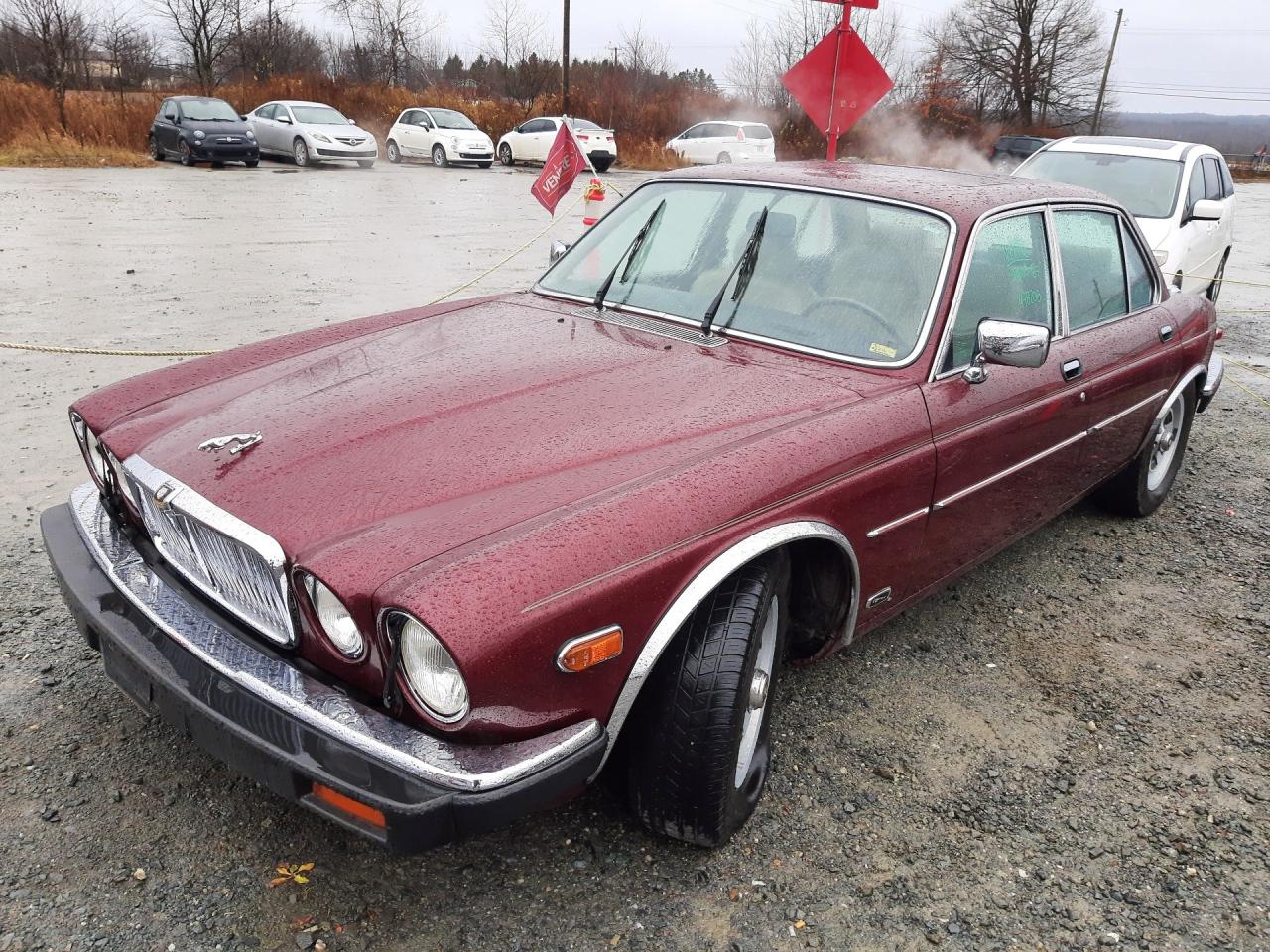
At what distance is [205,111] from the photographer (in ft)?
72.0

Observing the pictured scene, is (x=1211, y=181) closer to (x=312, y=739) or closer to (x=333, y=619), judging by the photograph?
(x=333, y=619)

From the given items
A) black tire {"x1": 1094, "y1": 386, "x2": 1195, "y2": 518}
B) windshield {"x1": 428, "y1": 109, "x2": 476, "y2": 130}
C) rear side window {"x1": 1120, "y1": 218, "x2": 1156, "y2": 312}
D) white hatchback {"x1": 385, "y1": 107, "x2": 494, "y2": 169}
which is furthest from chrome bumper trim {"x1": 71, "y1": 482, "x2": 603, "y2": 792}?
windshield {"x1": 428, "y1": 109, "x2": 476, "y2": 130}

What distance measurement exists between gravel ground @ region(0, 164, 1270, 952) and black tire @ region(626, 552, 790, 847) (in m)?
0.21

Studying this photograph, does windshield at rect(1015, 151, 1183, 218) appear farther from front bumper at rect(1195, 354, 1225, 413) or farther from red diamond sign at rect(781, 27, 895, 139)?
front bumper at rect(1195, 354, 1225, 413)

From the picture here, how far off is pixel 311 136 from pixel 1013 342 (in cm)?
2251

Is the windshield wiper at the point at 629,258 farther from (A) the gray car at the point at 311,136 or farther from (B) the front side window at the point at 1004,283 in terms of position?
(A) the gray car at the point at 311,136

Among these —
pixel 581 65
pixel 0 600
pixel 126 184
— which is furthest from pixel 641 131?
pixel 0 600

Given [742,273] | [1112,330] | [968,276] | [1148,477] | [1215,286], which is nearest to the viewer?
[968,276]

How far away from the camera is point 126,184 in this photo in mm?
17797

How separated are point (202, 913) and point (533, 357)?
1752 mm

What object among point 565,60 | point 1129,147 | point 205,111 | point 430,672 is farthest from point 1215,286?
point 565,60

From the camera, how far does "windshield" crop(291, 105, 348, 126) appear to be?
2294cm

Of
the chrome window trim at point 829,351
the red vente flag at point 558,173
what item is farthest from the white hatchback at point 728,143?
the chrome window trim at point 829,351

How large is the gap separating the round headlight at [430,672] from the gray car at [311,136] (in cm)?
2291
